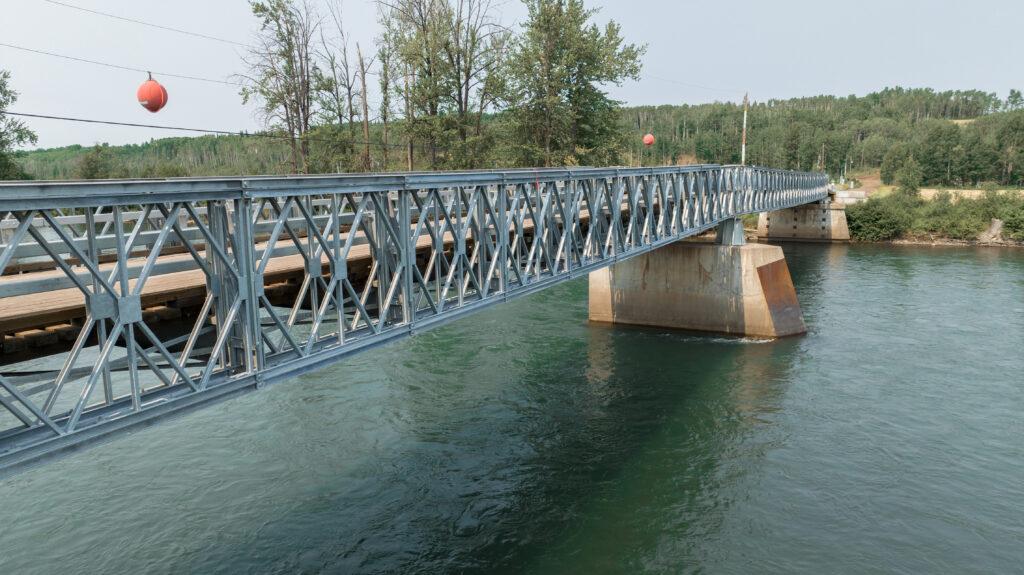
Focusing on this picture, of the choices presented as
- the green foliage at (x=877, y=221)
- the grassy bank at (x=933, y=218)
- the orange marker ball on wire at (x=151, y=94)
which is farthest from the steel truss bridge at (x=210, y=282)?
the grassy bank at (x=933, y=218)

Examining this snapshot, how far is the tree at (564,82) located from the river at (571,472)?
25124 mm

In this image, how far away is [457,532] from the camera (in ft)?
50.1

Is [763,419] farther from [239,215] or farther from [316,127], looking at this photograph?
[316,127]

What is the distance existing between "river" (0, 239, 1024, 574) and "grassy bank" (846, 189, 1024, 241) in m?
47.2

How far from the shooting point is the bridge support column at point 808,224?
74.9m

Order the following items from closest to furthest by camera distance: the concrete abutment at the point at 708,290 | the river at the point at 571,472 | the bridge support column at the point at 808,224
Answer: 1. the river at the point at 571,472
2. the concrete abutment at the point at 708,290
3. the bridge support column at the point at 808,224

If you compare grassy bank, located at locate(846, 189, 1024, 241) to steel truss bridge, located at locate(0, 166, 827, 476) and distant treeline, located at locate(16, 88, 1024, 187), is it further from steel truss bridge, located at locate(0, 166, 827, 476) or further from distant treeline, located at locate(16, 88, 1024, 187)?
steel truss bridge, located at locate(0, 166, 827, 476)

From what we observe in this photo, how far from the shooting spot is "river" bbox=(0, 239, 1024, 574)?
14531mm

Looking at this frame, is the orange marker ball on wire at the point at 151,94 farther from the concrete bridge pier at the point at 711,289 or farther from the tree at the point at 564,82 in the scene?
the tree at the point at 564,82

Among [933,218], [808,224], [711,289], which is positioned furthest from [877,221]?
[711,289]

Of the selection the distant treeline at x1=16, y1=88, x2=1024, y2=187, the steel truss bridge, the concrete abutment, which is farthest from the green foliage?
the steel truss bridge

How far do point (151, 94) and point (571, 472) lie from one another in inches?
521

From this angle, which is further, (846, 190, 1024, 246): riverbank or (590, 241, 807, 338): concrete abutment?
(846, 190, 1024, 246): riverbank

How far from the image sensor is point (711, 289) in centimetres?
3259
